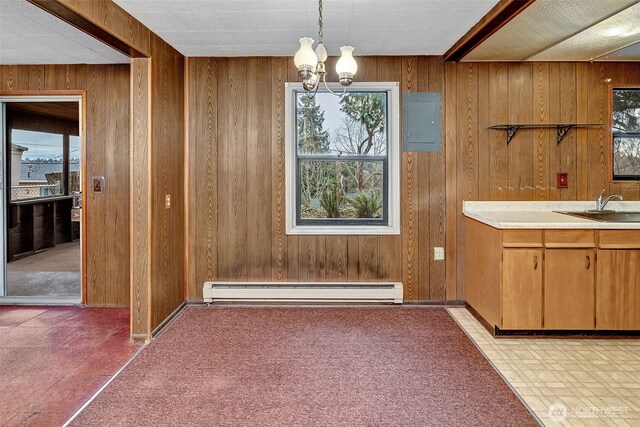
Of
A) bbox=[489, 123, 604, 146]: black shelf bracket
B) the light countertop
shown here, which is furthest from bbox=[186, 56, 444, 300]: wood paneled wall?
bbox=[489, 123, 604, 146]: black shelf bracket

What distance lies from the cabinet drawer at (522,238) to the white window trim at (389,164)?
1.08 meters

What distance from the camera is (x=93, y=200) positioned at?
13.2 ft

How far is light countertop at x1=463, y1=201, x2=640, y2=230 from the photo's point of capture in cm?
311

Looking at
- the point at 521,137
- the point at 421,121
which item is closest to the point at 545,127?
the point at 521,137

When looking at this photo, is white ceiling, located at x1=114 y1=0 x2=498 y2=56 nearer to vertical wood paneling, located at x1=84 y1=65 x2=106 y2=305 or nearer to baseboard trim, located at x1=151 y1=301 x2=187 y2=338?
vertical wood paneling, located at x1=84 y1=65 x2=106 y2=305

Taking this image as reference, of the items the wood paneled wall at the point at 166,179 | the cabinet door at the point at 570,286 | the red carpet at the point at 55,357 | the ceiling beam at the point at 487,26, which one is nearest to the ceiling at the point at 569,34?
the ceiling beam at the point at 487,26

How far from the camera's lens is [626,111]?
154 inches

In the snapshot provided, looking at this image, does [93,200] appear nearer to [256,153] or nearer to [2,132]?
[2,132]

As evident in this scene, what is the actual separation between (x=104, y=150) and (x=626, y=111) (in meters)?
4.91

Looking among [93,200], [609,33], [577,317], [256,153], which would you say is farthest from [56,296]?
[609,33]

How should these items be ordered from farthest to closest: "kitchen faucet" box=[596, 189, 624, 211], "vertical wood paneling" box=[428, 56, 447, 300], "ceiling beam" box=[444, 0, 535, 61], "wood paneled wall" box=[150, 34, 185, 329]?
1. "vertical wood paneling" box=[428, 56, 447, 300]
2. "kitchen faucet" box=[596, 189, 624, 211]
3. "wood paneled wall" box=[150, 34, 185, 329]
4. "ceiling beam" box=[444, 0, 535, 61]

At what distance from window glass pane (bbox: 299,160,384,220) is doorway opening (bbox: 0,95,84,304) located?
2.17 m

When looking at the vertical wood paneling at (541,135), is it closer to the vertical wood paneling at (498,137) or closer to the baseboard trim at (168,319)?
the vertical wood paneling at (498,137)

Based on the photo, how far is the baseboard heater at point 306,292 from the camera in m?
3.94
